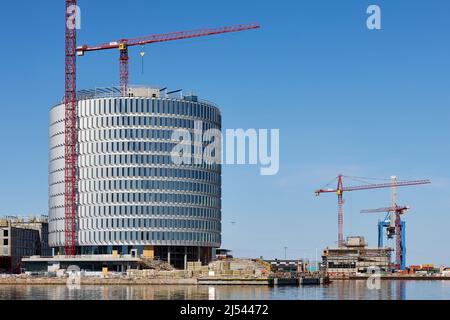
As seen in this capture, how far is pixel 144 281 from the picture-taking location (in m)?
199

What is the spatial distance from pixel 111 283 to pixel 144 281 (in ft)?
22.8

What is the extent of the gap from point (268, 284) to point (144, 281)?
26.5 m
